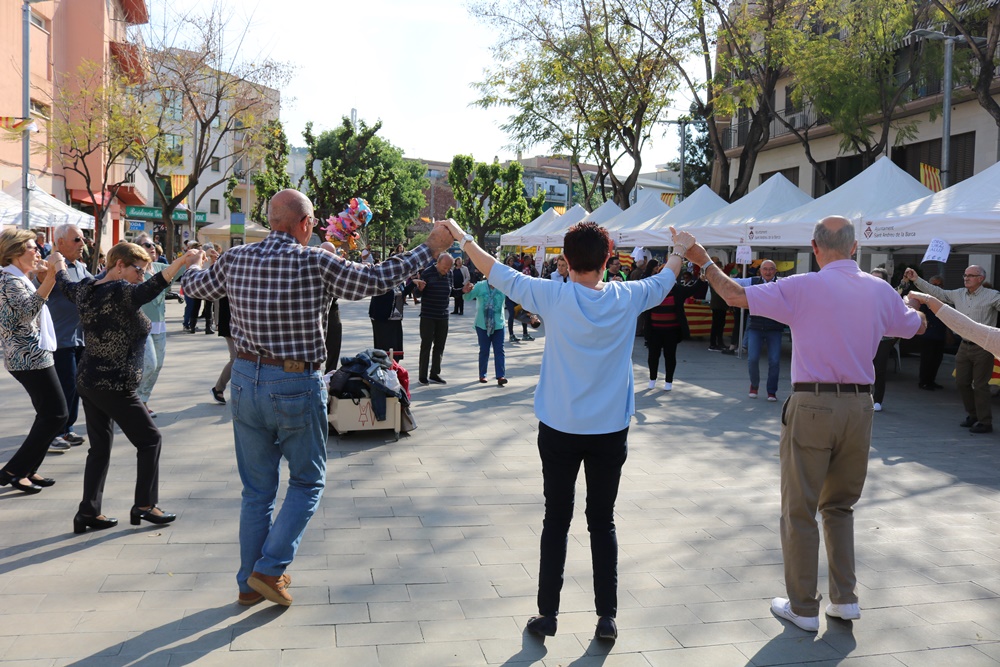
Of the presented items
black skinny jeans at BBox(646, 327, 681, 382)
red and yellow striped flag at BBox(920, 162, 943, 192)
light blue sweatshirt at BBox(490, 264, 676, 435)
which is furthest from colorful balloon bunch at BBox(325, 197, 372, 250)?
red and yellow striped flag at BBox(920, 162, 943, 192)

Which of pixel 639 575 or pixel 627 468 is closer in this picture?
pixel 639 575

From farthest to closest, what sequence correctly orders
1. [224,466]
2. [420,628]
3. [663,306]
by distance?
[663,306] < [224,466] < [420,628]

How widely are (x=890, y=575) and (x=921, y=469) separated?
307 cm

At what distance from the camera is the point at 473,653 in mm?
3615

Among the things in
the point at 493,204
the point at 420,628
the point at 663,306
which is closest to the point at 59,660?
the point at 420,628

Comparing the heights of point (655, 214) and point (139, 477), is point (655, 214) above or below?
above

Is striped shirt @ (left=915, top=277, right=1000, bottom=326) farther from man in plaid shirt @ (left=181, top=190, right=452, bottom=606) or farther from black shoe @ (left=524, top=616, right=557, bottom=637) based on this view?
man in plaid shirt @ (left=181, top=190, right=452, bottom=606)

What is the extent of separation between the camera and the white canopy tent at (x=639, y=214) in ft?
69.2

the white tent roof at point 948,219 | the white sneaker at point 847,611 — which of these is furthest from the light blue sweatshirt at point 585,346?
the white tent roof at point 948,219

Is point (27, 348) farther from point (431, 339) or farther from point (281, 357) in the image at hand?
point (431, 339)

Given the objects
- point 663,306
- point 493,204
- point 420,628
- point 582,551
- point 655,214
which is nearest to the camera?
point 420,628

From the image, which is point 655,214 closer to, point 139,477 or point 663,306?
point 663,306

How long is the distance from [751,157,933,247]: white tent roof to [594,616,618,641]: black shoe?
33.1 ft

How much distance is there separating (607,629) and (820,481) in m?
1.19
